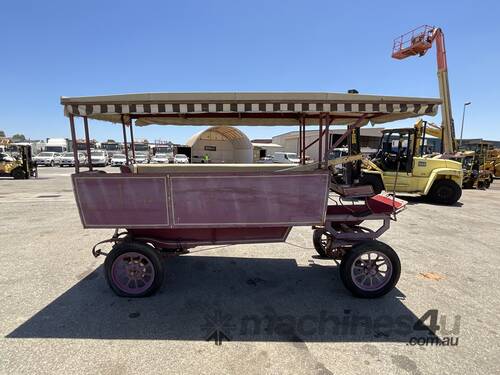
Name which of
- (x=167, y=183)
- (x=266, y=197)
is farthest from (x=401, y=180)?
(x=167, y=183)

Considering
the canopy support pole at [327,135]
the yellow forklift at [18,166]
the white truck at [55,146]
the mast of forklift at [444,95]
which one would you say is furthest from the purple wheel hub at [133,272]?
the white truck at [55,146]

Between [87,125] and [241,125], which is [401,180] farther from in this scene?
[87,125]

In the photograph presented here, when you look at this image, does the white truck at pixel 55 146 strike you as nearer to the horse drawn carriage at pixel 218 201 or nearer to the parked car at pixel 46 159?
the parked car at pixel 46 159

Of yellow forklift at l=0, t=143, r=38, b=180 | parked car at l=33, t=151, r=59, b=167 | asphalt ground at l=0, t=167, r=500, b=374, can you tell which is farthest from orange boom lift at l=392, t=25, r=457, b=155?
parked car at l=33, t=151, r=59, b=167

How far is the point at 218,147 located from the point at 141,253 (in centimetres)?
2931

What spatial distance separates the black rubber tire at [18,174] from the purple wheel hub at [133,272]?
19361 millimetres

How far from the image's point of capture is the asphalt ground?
2.67 m

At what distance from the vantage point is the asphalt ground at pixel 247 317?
267cm

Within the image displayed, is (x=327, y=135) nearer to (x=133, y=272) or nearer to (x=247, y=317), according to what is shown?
(x=247, y=317)

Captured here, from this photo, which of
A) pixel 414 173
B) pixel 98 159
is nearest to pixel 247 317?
pixel 414 173

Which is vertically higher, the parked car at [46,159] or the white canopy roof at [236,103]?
the white canopy roof at [236,103]

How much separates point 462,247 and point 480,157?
1544 centimetres

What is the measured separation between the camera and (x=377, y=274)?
3934 millimetres

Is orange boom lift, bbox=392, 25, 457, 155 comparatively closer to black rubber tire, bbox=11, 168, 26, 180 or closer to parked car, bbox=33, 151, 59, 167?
black rubber tire, bbox=11, 168, 26, 180
